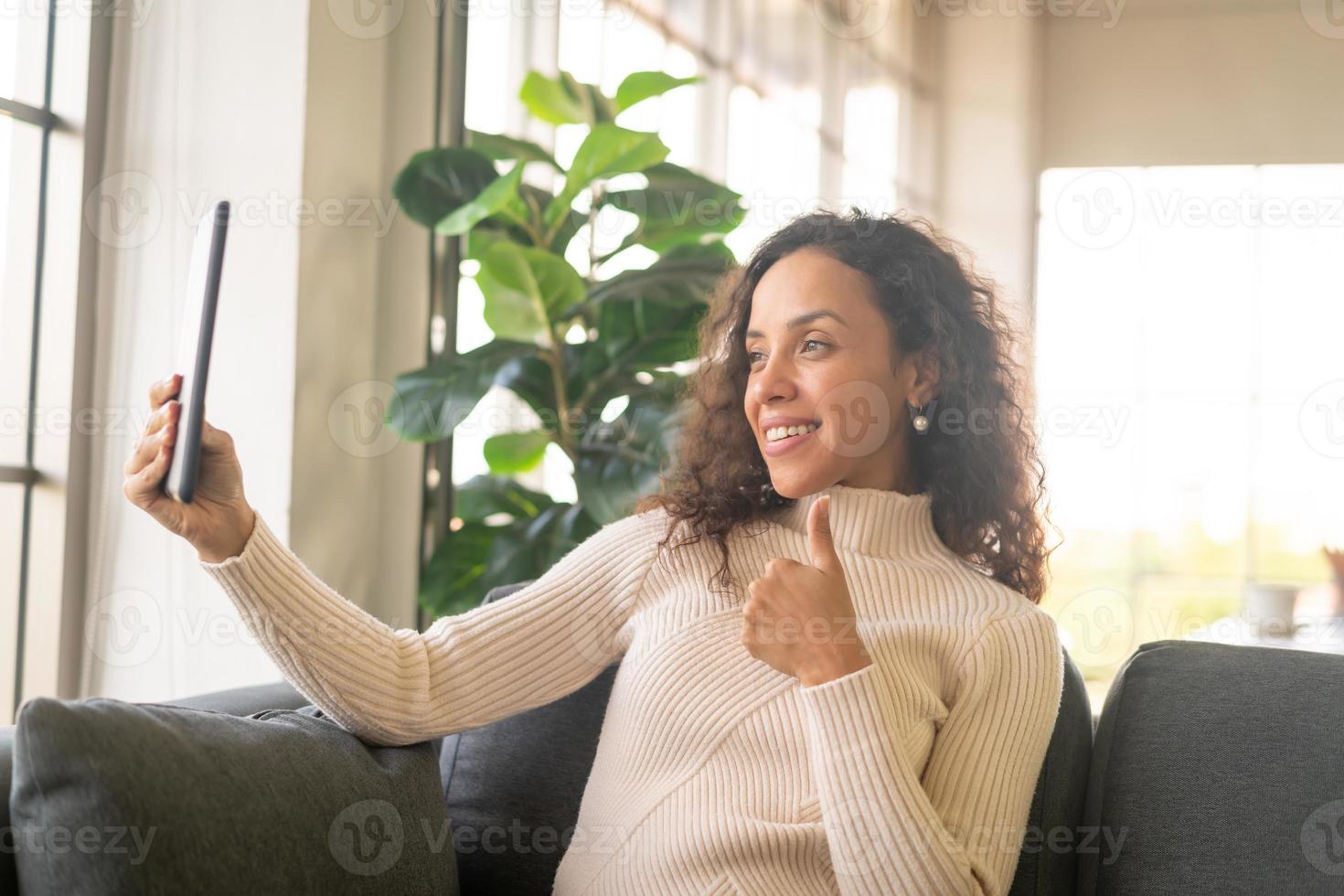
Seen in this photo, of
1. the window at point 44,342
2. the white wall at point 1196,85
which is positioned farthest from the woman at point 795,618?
the white wall at point 1196,85

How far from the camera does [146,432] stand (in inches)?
46.9

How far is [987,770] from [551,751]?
586 millimetres

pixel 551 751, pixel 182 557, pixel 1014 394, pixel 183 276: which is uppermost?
pixel 183 276

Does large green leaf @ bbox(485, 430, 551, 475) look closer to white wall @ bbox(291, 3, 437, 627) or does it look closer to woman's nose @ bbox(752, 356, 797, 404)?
white wall @ bbox(291, 3, 437, 627)

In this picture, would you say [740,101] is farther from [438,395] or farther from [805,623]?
[805,623]

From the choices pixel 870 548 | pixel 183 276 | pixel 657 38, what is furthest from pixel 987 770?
pixel 657 38

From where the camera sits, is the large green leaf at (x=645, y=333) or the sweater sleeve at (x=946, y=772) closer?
the sweater sleeve at (x=946, y=772)

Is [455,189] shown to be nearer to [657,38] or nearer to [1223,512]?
[657,38]

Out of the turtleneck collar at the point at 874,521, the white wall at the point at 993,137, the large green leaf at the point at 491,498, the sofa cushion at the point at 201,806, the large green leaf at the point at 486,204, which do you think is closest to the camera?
the sofa cushion at the point at 201,806

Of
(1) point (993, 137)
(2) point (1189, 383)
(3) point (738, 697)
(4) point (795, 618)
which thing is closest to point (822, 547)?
(4) point (795, 618)

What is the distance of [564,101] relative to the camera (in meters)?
2.51

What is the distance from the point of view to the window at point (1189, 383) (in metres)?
6.36

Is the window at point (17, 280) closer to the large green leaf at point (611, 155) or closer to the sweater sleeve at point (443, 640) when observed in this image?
the large green leaf at point (611, 155)

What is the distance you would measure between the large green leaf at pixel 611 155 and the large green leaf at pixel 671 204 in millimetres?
87
